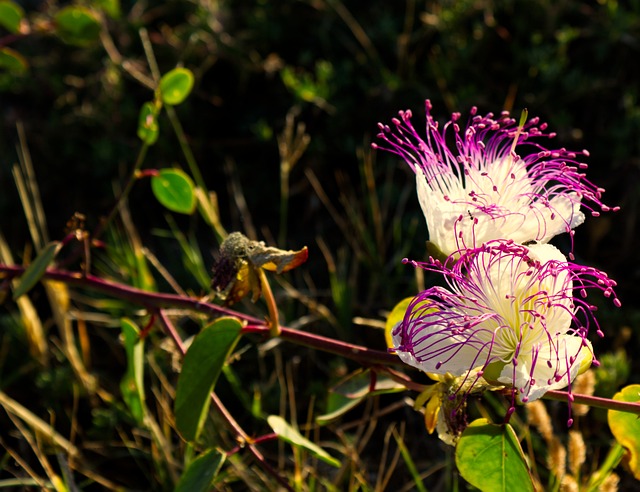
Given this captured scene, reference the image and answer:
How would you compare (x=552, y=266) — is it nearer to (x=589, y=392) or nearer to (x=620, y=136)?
(x=589, y=392)

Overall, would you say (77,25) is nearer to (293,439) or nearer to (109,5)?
(109,5)

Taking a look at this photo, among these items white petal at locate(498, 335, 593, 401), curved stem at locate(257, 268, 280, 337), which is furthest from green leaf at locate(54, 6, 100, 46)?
white petal at locate(498, 335, 593, 401)

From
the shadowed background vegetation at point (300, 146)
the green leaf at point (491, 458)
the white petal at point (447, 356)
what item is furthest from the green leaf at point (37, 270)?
the green leaf at point (491, 458)

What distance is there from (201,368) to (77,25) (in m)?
1.50

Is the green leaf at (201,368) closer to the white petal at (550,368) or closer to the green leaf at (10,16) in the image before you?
the white petal at (550,368)

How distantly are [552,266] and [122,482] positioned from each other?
54.2 inches

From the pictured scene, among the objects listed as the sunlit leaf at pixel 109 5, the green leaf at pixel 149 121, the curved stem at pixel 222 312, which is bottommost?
the curved stem at pixel 222 312

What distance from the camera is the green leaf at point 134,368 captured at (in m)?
1.61

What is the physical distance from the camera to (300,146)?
2191 mm

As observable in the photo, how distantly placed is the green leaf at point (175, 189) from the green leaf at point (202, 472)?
0.68 meters

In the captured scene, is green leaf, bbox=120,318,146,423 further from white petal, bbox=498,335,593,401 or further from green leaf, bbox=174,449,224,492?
white petal, bbox=498,335,593,401

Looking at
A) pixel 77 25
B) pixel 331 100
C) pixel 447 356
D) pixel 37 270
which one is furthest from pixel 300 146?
pixel 447 356

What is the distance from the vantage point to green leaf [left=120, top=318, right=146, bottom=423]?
161cm

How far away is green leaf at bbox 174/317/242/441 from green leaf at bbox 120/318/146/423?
320 millimetres
